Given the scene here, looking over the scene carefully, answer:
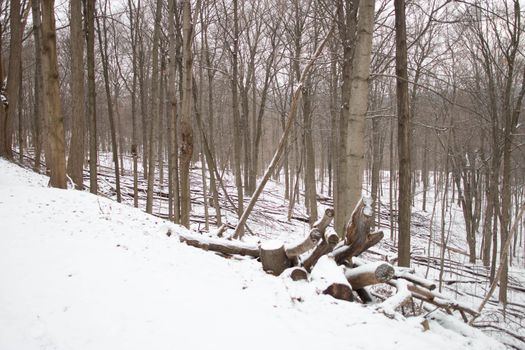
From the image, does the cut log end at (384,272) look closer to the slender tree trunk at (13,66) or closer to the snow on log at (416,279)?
the snow on log at (416,279)

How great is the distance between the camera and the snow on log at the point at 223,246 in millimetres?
5027

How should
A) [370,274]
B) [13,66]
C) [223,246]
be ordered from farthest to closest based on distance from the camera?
[13,66], [223,246], [370,274]

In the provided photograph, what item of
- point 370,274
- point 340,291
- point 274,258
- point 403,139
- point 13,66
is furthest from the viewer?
point 13,66

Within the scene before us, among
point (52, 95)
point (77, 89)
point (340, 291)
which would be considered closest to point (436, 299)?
point (340, 291)

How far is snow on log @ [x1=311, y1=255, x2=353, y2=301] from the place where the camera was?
3.69 metres

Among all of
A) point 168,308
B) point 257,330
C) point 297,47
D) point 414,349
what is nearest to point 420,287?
point 414,349

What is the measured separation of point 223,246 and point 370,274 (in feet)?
6.77

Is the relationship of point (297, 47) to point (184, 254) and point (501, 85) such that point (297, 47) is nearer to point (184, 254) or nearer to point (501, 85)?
point (501, 85)

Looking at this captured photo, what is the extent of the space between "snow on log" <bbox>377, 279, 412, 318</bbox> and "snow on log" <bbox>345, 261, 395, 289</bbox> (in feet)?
0.52

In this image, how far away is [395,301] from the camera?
3.50 m

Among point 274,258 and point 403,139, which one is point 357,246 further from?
point 403,139

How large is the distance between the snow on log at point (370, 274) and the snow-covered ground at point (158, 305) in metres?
0.40

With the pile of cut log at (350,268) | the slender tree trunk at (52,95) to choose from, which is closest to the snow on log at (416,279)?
the pile of cut log at (350,268)

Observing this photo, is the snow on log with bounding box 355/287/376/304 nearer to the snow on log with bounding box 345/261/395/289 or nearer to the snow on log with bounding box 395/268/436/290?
the snow on log with bounding box 345/261/395/289
